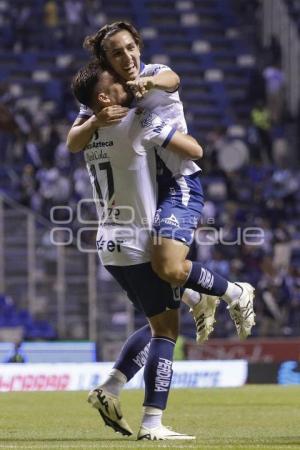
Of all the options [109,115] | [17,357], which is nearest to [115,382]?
[109,115]

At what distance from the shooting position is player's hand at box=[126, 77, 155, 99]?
25.8 feet

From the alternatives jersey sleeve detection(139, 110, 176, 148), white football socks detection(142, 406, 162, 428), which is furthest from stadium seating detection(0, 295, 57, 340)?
jersey sleeve detection(139, 110, 176, 148)

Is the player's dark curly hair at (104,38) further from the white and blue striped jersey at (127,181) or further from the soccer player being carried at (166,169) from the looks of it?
the white and blue striped jersey at (127,181)

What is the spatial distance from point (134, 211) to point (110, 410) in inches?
50.9

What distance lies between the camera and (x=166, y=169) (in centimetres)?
826

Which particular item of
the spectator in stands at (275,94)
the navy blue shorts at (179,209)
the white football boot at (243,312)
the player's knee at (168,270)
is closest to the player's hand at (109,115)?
the navy blue shorts at (179,209)

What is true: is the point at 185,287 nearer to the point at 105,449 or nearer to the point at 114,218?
the point at 114,218

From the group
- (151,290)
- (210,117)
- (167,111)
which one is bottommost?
(151,290)

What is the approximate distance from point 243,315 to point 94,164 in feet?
4.63

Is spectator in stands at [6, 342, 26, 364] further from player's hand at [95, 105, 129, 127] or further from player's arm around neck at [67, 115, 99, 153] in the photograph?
player's hand at [95, 105, 129, 127]

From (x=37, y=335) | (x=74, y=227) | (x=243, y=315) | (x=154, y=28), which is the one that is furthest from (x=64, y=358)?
(x=154, y=28)

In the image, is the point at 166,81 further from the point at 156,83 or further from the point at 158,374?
the point at 158,374

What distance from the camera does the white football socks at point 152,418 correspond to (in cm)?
797

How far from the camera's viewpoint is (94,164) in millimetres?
8227
